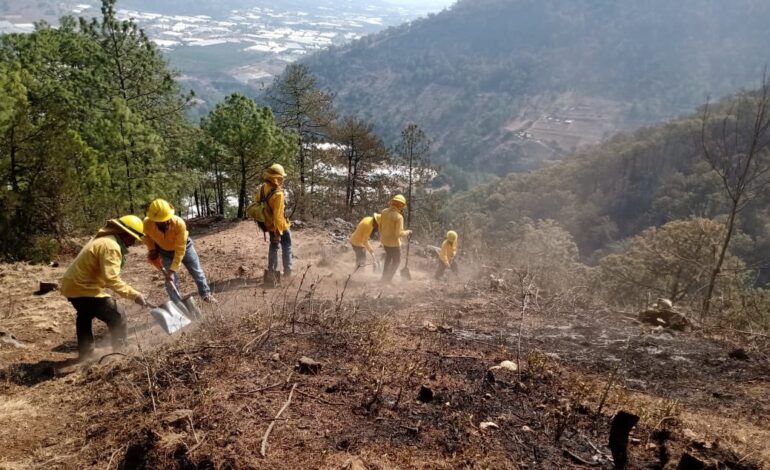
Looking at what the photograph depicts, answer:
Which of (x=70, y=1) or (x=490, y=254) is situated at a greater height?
(x=70, y=1)

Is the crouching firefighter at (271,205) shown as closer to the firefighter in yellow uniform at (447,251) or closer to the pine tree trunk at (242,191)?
the firefighter in yellow uniform at (447,251)

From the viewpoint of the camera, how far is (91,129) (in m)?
12.4

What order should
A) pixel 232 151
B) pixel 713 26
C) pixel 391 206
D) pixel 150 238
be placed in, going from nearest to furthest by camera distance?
pixel 150 238
pixel 391 206
pixel 232 151
pixel 713 26

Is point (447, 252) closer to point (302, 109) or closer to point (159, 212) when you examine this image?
point (159, 212)

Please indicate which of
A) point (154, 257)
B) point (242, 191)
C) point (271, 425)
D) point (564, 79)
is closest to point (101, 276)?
point (154, 257)

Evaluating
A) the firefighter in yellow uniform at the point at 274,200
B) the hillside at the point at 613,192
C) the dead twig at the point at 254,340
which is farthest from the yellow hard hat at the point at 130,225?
the hillside at the point at 613,192

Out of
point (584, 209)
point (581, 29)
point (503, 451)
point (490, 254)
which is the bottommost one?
point (584, 209)

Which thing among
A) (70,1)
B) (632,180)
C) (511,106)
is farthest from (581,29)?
(70,1)

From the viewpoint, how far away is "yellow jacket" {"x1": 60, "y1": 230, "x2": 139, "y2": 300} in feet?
14.6

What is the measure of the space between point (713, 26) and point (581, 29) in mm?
44083

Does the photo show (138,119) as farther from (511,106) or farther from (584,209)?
(511,106)

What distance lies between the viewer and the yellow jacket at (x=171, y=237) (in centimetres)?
550

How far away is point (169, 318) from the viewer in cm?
480

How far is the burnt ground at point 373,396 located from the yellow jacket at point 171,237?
921 mm
